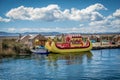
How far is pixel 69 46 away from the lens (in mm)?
44188

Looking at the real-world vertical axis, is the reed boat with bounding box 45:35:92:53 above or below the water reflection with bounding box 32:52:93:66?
above

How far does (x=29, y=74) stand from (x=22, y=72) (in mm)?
1150

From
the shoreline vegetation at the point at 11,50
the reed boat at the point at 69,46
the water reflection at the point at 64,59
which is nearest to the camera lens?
the water reflection at the point at 64,59

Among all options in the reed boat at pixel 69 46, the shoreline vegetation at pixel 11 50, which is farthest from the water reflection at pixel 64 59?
the reed boat at pixel 69 46

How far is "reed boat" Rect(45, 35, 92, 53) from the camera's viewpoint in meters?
43.3

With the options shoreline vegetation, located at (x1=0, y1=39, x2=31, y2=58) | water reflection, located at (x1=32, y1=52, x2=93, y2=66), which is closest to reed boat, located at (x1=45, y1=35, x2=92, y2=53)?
shoreline vegetation, located at (x1=0, y1=39, x2=31, y2=58)

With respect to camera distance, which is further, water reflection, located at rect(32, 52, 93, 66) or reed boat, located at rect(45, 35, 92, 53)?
reed boat, located at rect(45, 35, 92, 53)

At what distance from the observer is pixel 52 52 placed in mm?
43406

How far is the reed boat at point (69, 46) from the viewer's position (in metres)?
43.3

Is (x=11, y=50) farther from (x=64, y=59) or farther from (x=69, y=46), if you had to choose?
(x=69, y=46)

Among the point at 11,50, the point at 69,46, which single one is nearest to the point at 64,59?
the point at 11,50

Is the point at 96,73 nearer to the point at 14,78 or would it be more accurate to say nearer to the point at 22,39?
the point at 14,78

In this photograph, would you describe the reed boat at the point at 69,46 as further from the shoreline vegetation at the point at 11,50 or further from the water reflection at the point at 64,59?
the water reflection at the point at 64,59

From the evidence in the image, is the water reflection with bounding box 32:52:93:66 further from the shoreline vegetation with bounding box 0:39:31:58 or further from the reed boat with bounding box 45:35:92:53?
the reed boat with bounding box 45:35:92:53
